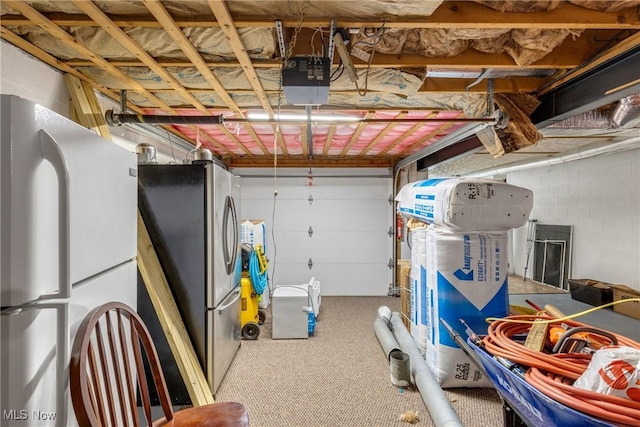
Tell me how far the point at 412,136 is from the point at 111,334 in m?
3.98

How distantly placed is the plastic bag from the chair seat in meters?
1.38

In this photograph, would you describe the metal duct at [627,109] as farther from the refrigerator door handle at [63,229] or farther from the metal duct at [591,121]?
the refrigerator door handle at [63,229]

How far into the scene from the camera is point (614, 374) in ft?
3.88

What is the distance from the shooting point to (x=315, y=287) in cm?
486

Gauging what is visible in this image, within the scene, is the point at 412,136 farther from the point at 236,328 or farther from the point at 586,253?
the point at 586,253

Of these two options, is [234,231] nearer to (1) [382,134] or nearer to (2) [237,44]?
(2) [237,44]

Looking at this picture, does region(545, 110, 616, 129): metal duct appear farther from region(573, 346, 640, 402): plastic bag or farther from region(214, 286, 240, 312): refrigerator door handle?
region(214, 286, 240, 312): refrigerator door handle

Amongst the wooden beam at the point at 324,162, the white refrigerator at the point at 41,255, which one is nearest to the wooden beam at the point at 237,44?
the white refrigerator at the point at 41,255

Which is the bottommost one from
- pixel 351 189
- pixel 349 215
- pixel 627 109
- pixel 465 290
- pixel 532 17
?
pixel 465 290

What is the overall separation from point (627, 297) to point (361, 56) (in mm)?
4650

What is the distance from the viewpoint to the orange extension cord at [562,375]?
110 cm

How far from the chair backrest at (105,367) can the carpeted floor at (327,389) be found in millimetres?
1344

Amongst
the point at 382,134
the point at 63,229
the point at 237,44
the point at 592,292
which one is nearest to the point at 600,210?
the point at 592,292

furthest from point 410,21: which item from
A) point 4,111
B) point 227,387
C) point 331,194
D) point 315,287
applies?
point 331,194
